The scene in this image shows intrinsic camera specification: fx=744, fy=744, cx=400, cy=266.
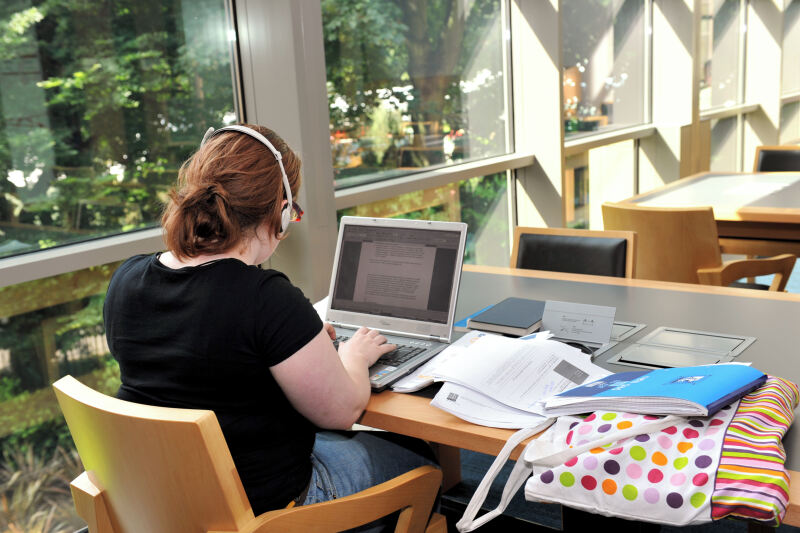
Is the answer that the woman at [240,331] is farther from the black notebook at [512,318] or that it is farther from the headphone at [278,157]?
the black notebook at [512,318]

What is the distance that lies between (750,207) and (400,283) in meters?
1.99

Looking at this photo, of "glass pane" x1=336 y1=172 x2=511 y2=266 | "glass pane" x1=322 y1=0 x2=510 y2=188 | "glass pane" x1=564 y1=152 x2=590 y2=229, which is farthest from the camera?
"glass pane" x1=564 y1=152 x2=590 y2=229

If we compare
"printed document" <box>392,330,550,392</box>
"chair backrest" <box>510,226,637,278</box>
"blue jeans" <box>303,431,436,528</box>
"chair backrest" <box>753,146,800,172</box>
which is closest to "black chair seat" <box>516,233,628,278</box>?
"chair backrest" <box>510,226,637,278</box>

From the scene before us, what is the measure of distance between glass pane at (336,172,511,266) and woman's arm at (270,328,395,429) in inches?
90.0

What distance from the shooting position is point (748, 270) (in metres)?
3.00

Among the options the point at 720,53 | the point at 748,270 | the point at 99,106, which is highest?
the point at 720,53

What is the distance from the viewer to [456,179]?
406cm

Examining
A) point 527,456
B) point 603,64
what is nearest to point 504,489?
point 527,456

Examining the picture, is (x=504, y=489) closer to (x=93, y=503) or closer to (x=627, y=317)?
(x=93, y=503)

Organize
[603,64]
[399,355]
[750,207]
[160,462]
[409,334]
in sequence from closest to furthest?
1. [160,462]
2. [399,355]
3. [409,334]
4. [750,207]
5. [603,64]

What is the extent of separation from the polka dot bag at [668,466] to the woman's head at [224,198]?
63 centimetres

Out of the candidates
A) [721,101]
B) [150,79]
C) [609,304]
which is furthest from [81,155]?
[721,101]

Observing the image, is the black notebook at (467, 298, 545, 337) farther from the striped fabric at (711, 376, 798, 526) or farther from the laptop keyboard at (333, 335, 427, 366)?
the striped fabric at (711, 376, 798, 526)

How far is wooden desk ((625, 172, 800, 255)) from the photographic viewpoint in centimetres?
302
